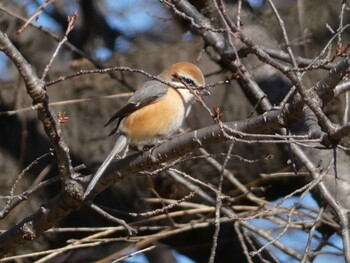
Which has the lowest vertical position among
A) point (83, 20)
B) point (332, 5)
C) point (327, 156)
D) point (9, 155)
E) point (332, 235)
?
point (332, 235)

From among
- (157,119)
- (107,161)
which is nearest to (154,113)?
(157,119)

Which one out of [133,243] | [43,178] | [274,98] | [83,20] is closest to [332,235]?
[274,98]

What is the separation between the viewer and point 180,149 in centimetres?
288

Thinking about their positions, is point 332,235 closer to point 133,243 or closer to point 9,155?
point 133,243

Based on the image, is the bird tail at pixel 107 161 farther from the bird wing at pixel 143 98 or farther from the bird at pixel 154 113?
the bird wing at pixel 143 98

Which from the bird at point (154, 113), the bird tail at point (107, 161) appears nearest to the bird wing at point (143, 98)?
the bird at point (154, 113)

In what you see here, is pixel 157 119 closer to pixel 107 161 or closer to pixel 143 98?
pixel 143 98

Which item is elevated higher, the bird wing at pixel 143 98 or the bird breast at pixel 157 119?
the bird wing at pixel 143 98

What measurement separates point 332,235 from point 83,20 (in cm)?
248

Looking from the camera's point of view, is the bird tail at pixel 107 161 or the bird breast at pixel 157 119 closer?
the bird tail at pixel 107 161

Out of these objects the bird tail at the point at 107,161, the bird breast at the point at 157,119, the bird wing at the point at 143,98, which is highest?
the bird wing at the point at 143,98

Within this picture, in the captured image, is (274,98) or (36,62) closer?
(274,98)

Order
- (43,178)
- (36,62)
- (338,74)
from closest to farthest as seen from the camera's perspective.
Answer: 1. (338,74)
2. (43,178)
3. (36,62)

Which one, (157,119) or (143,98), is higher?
(143,98)
